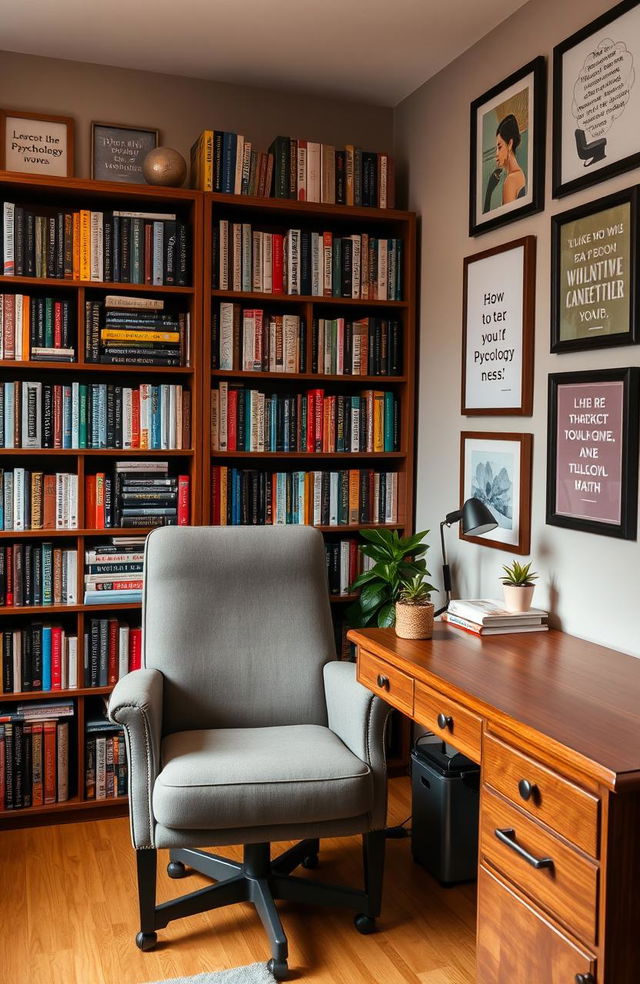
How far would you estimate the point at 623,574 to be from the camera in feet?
7.48

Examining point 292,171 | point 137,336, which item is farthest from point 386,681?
point 292,171

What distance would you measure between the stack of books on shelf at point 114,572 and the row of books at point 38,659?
0.17 metres

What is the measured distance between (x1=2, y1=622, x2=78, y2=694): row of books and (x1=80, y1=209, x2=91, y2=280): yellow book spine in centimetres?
121

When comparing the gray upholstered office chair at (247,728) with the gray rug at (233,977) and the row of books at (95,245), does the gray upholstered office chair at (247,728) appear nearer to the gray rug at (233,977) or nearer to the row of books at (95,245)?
the gray rug at (233,977)

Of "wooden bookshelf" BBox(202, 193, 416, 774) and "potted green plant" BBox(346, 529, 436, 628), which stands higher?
"wooden bookshelf" BBox(202, 193, 416, 774)

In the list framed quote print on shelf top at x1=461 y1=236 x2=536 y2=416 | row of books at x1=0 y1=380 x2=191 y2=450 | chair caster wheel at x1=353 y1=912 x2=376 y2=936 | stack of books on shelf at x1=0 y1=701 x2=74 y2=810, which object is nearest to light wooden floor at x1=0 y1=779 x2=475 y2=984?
chair caster wheel at x1=353 y1=912 x2=376 y2=936

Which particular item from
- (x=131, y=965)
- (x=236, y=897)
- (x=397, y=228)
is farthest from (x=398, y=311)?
(x=131, y=965)

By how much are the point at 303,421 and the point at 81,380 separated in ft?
2.71

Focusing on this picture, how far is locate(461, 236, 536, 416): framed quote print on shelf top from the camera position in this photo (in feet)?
8.74

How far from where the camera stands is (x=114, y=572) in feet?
10.2

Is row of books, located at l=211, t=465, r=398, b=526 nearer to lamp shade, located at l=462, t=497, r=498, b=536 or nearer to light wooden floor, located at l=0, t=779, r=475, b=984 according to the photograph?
lamp shade, located at l=462, t=497, r=498, b=536

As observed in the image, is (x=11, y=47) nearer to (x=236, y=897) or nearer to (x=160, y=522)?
(x=160, y=522)

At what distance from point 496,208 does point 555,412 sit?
0.74 m

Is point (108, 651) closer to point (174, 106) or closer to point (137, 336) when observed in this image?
point (137, 336)
